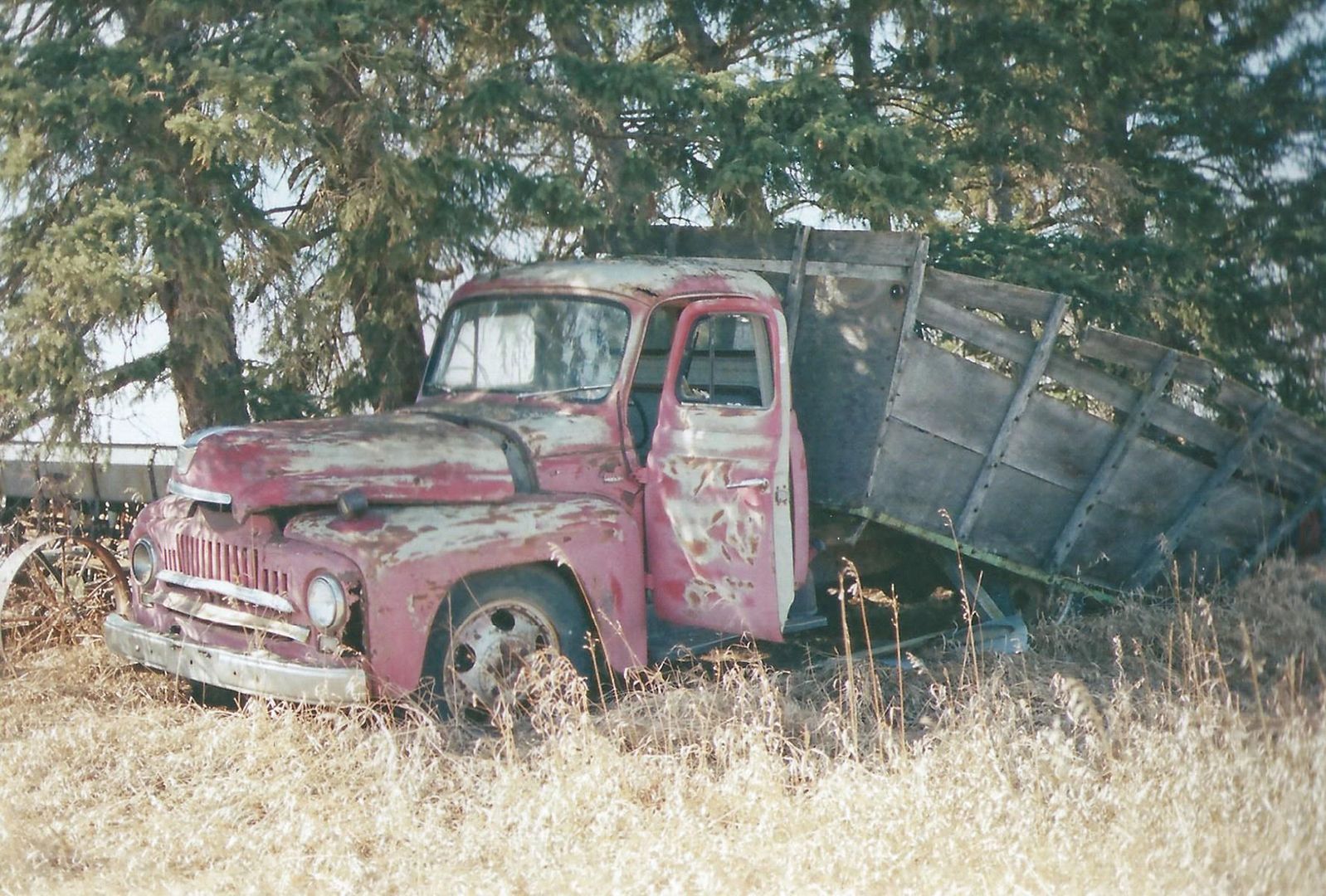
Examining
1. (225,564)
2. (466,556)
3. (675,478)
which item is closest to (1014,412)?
(675,478)

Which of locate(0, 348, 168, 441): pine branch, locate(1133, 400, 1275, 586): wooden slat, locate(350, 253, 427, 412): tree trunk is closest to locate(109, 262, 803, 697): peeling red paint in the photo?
locate(350, 253, 427, 412): tree trunk

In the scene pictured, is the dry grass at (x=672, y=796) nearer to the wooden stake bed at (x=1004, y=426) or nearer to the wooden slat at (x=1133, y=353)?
the wooden stake bed at (x=1004, y=426)

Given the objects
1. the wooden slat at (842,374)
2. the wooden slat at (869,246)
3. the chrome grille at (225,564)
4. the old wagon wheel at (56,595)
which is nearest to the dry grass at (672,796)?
the chrome grille at (225,564)

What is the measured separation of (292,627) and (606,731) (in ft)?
4.29

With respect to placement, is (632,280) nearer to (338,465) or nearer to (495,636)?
(338,465)

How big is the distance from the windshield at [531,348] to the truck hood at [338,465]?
1.86ft

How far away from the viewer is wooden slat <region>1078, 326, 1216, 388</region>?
7.58m

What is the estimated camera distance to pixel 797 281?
7.39m

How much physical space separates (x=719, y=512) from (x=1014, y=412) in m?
2.11

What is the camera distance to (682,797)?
16.0 ft

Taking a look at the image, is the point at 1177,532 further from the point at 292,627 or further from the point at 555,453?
the point at 292,627

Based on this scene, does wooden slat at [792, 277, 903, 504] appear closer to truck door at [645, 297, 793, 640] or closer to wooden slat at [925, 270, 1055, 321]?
wooden slat at [925, 270, 1055, 321]

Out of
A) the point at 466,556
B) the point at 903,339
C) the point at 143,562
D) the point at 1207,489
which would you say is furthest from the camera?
the point at 1207,489

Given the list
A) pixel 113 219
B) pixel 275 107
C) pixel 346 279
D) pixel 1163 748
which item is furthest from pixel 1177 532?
pixel 113 219
